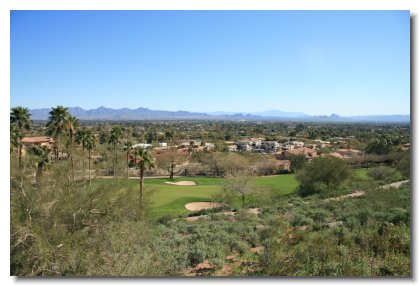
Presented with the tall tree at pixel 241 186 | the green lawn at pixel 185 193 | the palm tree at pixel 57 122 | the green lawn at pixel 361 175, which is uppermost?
the palm tree at pixel 57 122

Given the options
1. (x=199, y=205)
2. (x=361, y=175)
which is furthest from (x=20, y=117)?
(x=361, y=175)

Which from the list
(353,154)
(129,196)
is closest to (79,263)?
(129,196)

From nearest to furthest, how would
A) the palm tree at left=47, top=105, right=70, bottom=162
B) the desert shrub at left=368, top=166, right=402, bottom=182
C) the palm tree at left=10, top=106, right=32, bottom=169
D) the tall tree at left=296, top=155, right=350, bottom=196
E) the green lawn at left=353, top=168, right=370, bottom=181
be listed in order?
the palm tree at left=10, top=106, right=32, bottom=169 → the palm tree at left=47, top=105, right=70, bottom=162 → the tall tree at left=296, top=155, right=350, bottom=196 → the desert shrub at left=368, top=166, right=402, bottom=182 → the green lawn at left=353, top=168, right=370, bottom=181

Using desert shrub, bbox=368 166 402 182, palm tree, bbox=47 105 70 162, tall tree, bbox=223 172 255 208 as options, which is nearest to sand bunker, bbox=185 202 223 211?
tall tree, bbox=223 172 255 208

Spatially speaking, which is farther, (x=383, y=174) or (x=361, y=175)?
(x=361, y=175)

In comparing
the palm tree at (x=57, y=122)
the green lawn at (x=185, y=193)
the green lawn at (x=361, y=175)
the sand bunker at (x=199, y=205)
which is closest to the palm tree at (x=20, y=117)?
the palm tree at (x=57, y=122)

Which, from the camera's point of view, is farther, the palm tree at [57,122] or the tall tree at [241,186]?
the palm tree at [57,122]

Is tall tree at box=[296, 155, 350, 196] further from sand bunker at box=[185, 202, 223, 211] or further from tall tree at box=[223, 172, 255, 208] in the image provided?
sand bunker at box=[185, 202, 223, 211]

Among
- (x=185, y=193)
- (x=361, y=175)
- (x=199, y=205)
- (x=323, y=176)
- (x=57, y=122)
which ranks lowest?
(x=199, y=205)

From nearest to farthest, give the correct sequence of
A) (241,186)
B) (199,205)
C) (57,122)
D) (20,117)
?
1. (20,117)
2. (241,186)
3. (57,122)
4. (199,205)

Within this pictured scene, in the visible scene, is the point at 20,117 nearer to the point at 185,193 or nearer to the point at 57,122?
the point at 57,122

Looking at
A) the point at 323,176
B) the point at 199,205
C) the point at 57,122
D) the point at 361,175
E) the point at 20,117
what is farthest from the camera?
the point at 361,175

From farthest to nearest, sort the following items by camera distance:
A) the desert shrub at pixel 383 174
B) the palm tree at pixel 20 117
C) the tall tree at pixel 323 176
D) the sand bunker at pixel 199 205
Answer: the desert shrub at pixel 383 174
the tall tree at pixel 323 176
the sand bunker at pixel 199 205
the palm tree at pixel 20 117

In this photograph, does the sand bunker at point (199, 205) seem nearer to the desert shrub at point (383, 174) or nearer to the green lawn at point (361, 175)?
the green lawn at point (361, 175)
